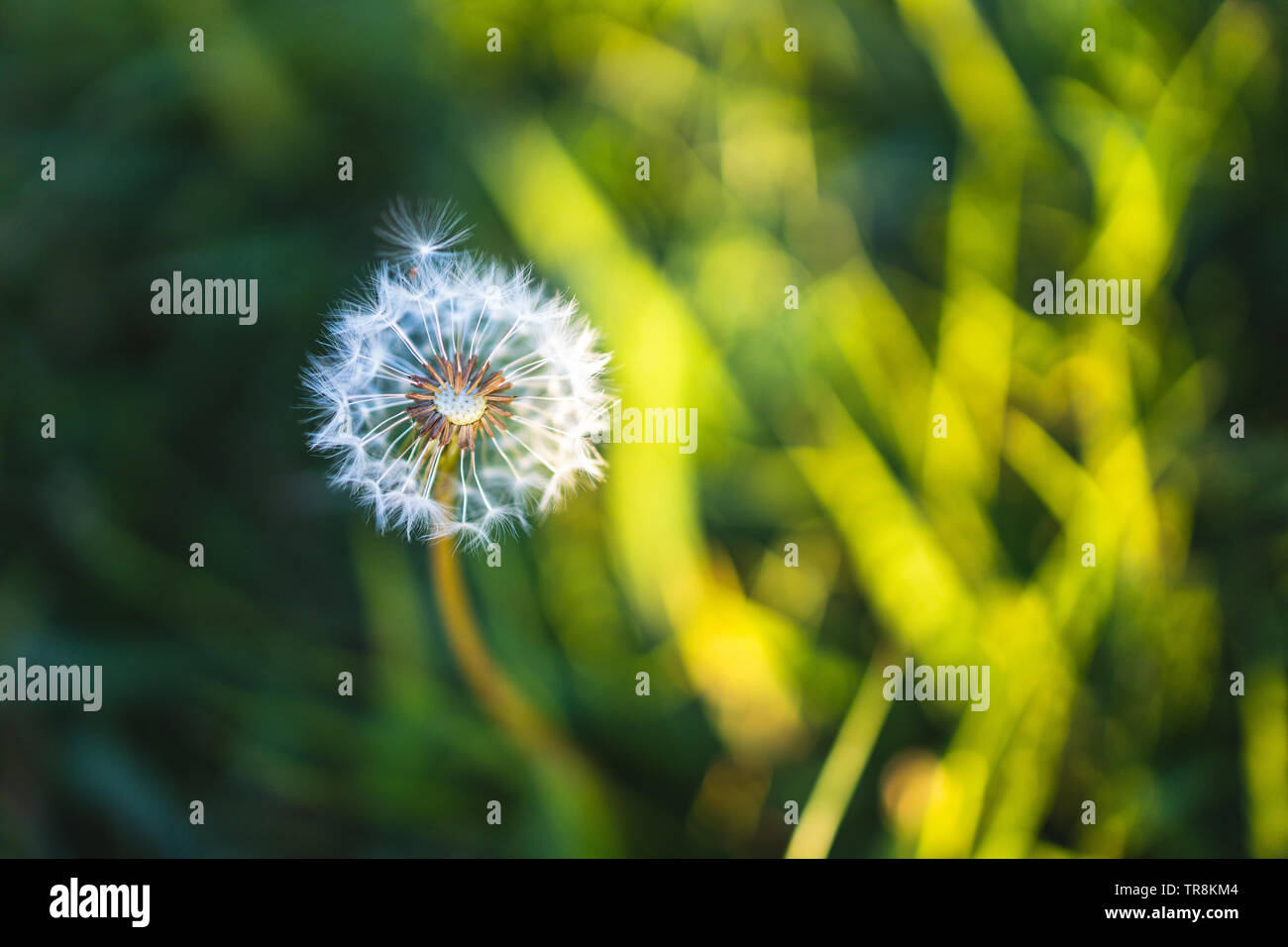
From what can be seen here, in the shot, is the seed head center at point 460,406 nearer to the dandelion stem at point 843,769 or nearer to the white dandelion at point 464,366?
the white dandelion at point 464,366

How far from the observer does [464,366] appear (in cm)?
128

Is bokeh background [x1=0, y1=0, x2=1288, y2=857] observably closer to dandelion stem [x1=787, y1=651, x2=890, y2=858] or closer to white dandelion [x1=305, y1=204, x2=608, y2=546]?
dandelion stem [x1=787, y1=651, x2=890, y2=858]

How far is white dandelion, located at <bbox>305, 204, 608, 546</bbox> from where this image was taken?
132 centimetres

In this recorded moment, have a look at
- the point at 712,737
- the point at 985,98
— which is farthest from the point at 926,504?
the point at 985,98

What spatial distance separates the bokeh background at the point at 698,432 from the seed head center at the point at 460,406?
1.59 feet

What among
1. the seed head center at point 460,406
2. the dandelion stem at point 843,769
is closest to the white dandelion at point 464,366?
the seed head center at point 460,406

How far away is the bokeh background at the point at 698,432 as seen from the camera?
63.7 inches

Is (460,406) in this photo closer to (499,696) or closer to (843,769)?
(499,696)

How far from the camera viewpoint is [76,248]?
5.60ft

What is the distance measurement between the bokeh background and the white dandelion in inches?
10.6

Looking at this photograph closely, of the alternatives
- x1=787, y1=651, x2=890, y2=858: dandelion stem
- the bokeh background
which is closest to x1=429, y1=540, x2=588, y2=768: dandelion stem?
the bokeh background

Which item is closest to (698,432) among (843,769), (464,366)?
(464,366)
